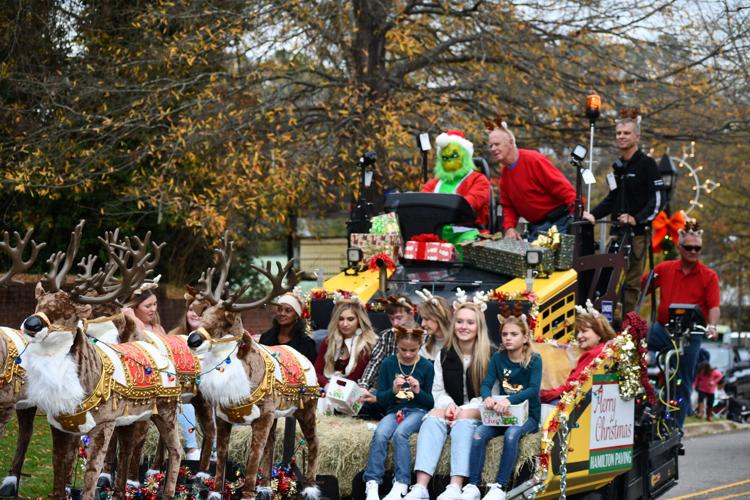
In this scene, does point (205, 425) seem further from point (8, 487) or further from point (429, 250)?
point (429, 250)

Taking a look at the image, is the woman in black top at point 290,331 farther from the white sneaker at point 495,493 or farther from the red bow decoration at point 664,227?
the red bow decoration at point 664,227

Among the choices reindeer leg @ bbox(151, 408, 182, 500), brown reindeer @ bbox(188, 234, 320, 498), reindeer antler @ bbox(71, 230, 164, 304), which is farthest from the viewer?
reindeer leg @ bbox(151, 408, 182, 500)

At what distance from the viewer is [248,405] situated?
7715 millimetres

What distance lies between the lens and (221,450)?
7883 mm

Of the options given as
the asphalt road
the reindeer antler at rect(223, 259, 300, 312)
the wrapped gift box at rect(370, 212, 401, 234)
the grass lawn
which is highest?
the wrapped gift box at rect(370, 212, 401, 234)

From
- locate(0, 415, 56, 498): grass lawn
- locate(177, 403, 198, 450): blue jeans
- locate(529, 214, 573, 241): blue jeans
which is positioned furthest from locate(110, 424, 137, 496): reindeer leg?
locate(529, 214, 573, 241): blue jeans

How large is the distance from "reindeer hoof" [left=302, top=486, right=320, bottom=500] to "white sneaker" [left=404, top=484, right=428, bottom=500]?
0.71 metres

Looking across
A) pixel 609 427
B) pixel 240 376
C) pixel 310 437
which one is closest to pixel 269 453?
pixel 310 437

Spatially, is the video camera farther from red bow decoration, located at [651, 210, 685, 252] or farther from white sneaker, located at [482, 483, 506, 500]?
white sneaker, located at [482, 483, 506, 500]

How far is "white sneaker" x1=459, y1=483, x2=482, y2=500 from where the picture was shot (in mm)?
7722

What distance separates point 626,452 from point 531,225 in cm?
341

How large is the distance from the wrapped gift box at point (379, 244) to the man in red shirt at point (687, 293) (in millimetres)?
2879

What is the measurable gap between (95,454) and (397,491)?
1.96 metres

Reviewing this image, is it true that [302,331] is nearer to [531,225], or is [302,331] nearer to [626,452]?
[626,452]
